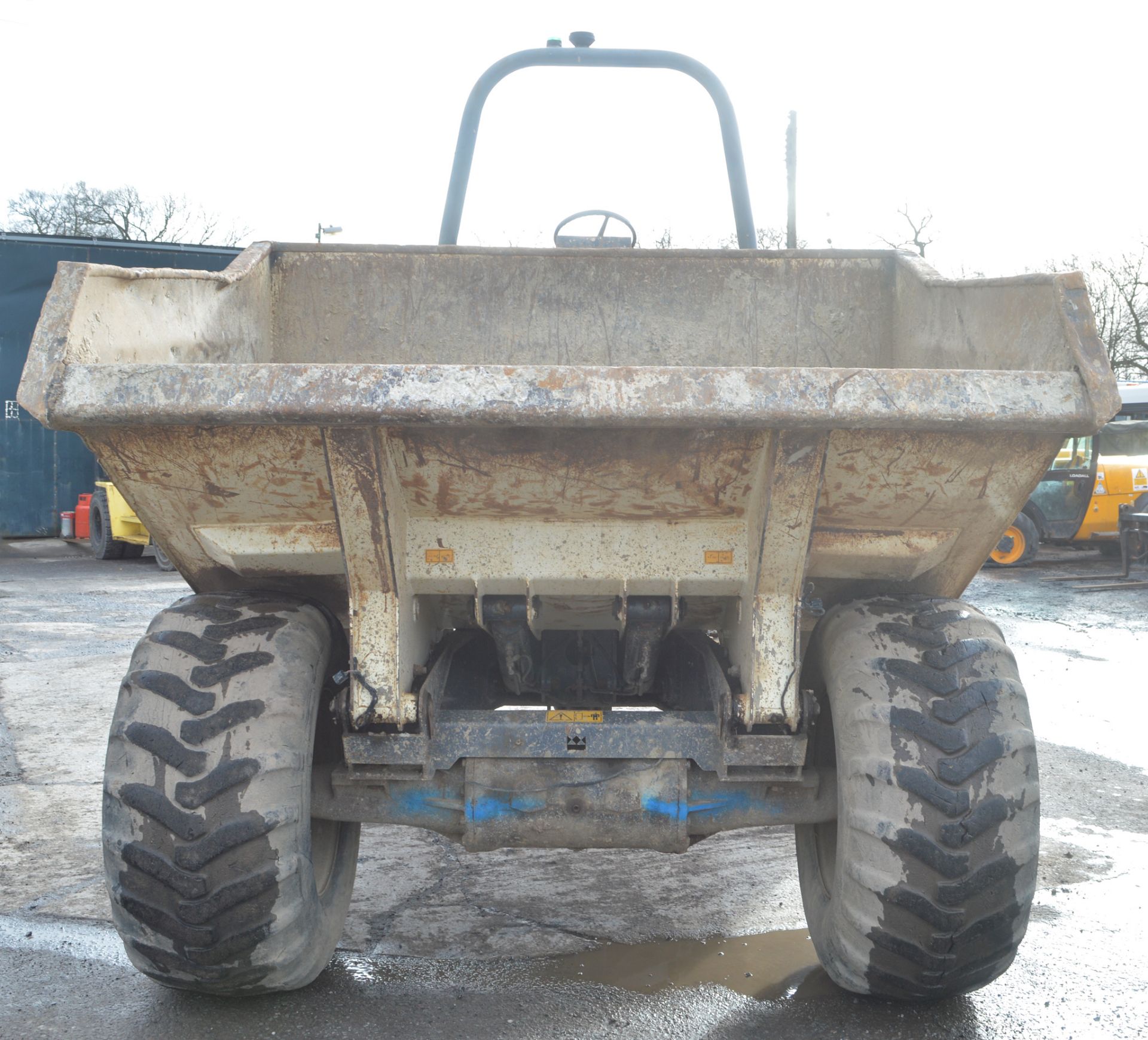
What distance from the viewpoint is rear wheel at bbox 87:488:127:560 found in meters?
14.3

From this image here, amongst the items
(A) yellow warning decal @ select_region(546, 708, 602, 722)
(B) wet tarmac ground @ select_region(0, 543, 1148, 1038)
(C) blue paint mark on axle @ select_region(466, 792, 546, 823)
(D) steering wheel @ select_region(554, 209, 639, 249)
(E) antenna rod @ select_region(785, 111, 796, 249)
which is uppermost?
(E) antenna rod @ select_region(785, 111, 796, 249)

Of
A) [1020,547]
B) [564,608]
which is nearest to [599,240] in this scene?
[564,608]

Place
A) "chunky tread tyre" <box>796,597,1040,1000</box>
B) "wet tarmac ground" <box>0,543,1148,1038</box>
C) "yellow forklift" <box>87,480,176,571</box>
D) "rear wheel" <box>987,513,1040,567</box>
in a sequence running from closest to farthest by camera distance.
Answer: "chunky tread tyre" <box>796,597,1040,1000</box>
"wet tarmac ground" <box>0,543,1148,1038</box>
"rear wheel" <box>987,513,1040,567</box>
"yellow forklift" <box>87,480,176,571</box>

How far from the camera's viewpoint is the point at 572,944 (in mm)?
3240

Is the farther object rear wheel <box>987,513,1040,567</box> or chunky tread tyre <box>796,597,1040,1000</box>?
rear wheel <box>987,513,1040,567</box>

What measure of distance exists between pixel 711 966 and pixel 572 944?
392mm

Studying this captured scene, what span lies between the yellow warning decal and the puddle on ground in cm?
73

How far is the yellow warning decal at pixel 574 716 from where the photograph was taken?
2781mm

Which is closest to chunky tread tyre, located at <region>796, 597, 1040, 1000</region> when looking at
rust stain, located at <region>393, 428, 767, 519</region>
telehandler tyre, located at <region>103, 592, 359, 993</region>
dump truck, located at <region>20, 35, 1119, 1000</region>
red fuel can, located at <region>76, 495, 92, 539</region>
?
dump truck, located at <region>20, 35, 1119, 1000</region>

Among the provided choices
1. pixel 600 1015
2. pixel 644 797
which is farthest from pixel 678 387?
pixel 600 1015

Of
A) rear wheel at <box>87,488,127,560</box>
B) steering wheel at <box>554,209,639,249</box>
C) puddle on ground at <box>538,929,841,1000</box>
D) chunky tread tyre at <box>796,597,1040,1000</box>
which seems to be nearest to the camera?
chunky tread tyre at <box>796,597,1040,1000</box>

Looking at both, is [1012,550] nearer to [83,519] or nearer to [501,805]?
[83,519]

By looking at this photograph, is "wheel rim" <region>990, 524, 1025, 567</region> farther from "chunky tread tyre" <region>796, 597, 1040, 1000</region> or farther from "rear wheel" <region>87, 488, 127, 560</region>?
"chunky tread tyre" <region>796, 597, 1040, 1000</region>

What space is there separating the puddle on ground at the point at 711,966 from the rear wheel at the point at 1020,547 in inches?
445
